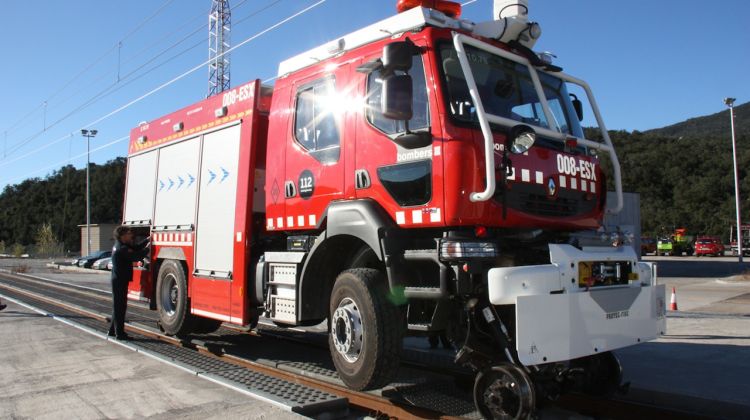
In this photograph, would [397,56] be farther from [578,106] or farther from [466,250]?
[578,106]

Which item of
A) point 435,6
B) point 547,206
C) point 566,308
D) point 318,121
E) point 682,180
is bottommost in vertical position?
point 566,308

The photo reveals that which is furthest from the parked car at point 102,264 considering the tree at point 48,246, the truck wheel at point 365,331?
the truck wheel at point 365,331

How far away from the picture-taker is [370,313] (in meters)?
4.53

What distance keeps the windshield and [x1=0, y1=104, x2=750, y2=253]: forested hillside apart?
6570cm

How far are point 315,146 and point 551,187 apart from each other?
7.35ft

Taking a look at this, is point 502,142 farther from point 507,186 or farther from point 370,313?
point 370,313

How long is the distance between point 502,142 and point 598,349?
1.68m

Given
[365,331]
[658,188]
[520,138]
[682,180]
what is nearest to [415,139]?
[520,138]

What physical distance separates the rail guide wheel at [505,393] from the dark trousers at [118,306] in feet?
19.0

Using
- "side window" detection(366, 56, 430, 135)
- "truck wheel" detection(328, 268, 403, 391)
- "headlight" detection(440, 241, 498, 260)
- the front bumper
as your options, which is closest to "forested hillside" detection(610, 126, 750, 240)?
the front bumper

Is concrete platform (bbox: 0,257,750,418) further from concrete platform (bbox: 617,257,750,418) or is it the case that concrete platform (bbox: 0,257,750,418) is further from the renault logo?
the renault logo

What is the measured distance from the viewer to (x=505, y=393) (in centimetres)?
399

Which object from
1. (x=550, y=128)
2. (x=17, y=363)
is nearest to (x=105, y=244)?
(x=17, y=363)

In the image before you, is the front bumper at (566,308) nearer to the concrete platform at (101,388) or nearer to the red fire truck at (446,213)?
the red fire truck at (446,213)
